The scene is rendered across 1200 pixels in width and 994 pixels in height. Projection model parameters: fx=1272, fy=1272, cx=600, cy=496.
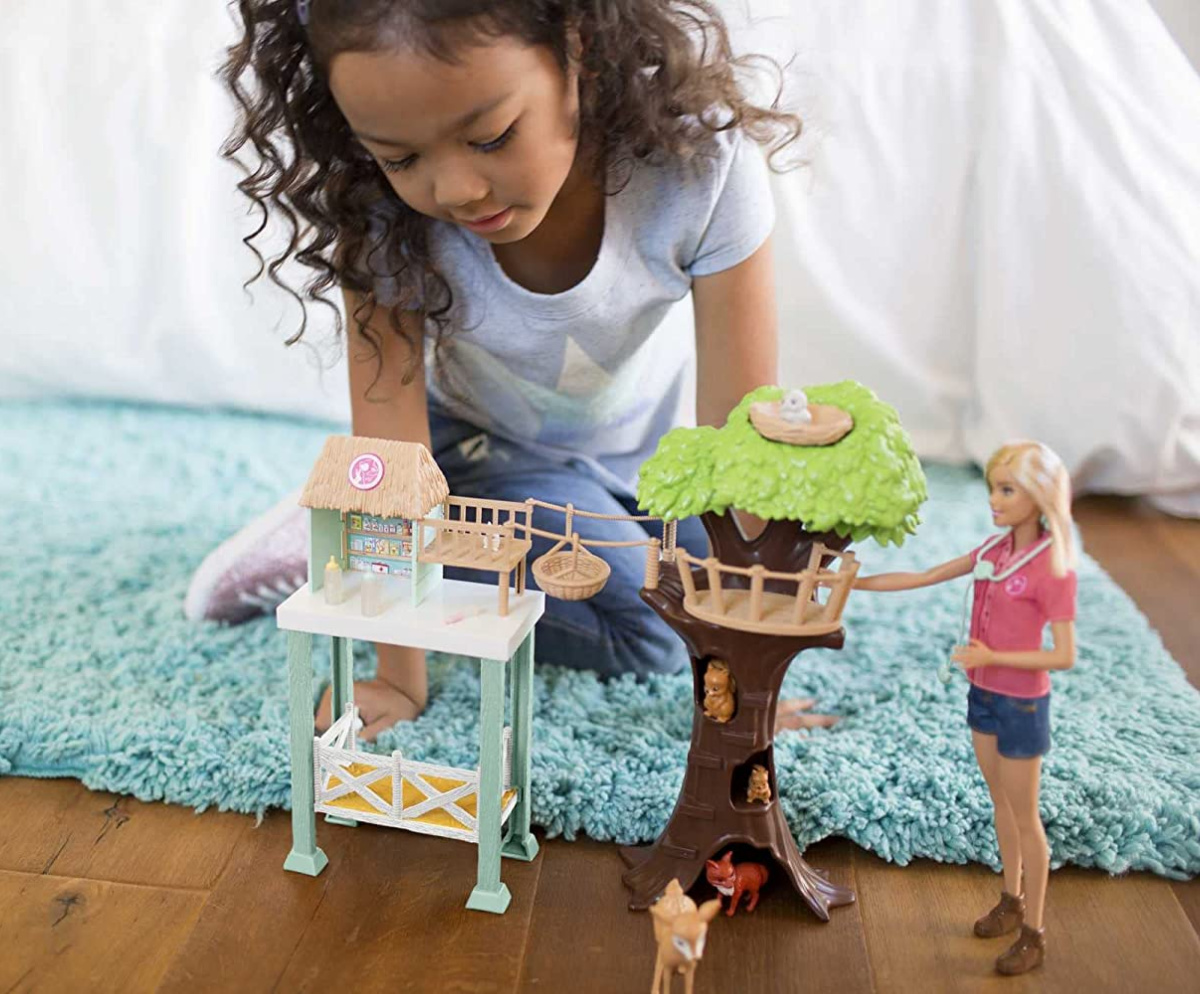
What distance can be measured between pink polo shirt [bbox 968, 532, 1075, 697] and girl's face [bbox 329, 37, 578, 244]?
0.44 meters

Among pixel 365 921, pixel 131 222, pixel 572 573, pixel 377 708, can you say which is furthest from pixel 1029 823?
pixel 131 222

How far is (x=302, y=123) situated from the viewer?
1.05 meters

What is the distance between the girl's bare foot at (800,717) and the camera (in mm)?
1177

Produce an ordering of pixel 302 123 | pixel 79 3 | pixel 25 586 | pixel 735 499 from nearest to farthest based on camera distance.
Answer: pixel 735 499, pixel 302 123, pixel 25 586, pixel 79 3

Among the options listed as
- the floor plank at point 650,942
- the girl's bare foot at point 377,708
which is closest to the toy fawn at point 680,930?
the floor plank at point 650,942

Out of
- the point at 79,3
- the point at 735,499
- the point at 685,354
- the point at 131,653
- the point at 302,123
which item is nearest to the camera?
the point at 735,499

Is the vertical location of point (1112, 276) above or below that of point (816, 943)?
above

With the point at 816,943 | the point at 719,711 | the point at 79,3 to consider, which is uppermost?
the point at 79,3

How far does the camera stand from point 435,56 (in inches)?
33.9

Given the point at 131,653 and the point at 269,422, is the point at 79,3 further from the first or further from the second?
the point at 131,653

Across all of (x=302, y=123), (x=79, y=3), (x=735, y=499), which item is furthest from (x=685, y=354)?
(x=79, y=3)

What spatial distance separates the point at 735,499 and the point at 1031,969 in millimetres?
399

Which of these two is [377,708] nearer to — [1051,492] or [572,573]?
[572,573]

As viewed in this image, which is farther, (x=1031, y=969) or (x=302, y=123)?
(x=302, y=123)
